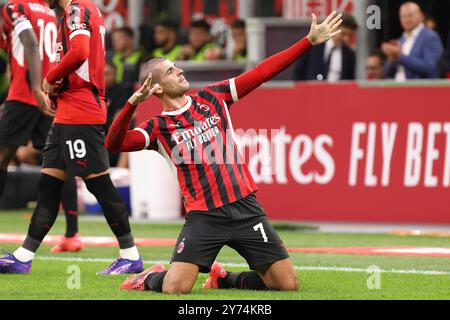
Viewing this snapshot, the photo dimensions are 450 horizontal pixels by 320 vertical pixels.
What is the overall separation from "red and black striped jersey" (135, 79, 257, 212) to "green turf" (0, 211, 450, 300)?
2.07ft

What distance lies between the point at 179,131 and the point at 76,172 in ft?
4.32

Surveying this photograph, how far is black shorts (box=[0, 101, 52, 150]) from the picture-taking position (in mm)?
9969

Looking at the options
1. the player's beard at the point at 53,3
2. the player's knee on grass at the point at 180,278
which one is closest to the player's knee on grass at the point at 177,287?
the player's knee on grass at the point at 180,278

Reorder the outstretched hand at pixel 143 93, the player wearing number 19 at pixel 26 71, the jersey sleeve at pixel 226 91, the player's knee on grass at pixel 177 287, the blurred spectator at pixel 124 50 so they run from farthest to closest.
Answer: the blurred spectator at pixel 124 50 → the player wearing number 19 at pixel 26 71 → the jersey sleeve at pixel 226 91 → the player's knee on grass at pixel 177 287 → the outstretched hand at pixel 143 93

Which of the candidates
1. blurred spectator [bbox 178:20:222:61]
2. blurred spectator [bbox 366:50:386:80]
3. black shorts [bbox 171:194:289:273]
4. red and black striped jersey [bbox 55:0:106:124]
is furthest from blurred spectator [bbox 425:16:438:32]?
black shorts [bbox 171:194:289:273]

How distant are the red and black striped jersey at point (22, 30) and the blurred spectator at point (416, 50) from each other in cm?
484

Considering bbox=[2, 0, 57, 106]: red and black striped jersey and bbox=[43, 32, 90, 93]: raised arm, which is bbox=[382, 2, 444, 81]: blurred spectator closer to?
bbox=[2, 0, 57, 106]: red and black striped jersey

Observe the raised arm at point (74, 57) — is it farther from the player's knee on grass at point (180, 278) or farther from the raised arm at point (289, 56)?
the player's knee on grass at point (180, 278)

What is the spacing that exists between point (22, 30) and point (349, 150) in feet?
15.3

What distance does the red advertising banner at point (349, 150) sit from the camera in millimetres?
12945

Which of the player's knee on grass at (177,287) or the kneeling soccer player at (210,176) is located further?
A: the kneeling soccer player at (210,176)

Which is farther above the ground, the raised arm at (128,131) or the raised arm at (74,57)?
the raised arm at (74,57)

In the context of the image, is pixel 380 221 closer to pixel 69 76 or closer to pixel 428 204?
pixel 428 204

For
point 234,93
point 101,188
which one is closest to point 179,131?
point 234,93
